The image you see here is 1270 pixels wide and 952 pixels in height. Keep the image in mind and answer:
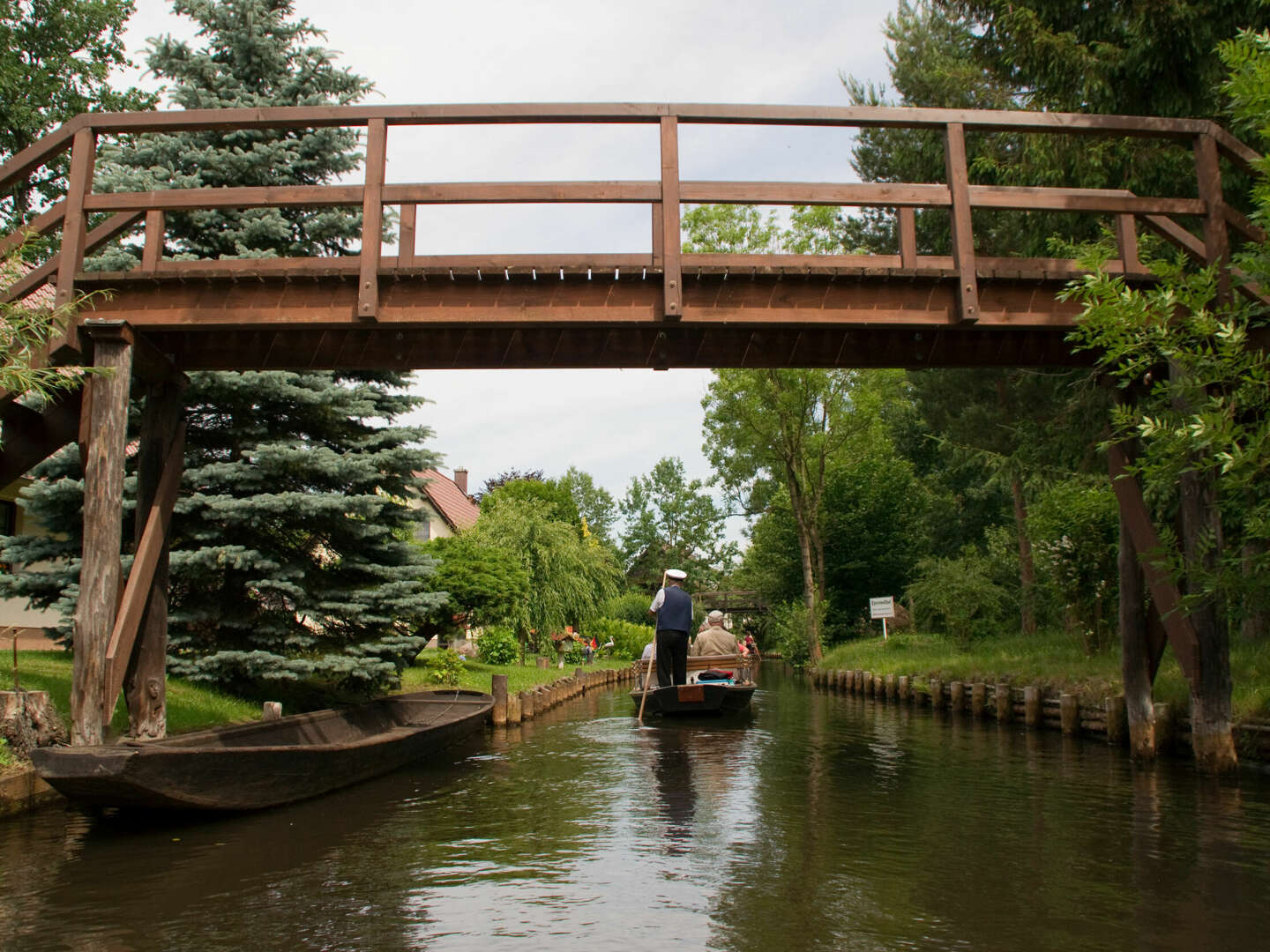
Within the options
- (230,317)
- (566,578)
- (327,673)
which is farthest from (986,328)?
(566,578)

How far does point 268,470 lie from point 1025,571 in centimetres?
1801

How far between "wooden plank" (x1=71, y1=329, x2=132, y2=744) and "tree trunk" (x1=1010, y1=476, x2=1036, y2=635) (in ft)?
60.0

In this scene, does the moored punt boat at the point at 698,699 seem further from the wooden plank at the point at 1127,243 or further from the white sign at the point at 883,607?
the white sign at the point at 883,607

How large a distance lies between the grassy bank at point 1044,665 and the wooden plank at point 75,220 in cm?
1233

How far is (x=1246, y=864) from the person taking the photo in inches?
264

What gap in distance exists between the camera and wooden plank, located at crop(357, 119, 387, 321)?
9469 millimetres

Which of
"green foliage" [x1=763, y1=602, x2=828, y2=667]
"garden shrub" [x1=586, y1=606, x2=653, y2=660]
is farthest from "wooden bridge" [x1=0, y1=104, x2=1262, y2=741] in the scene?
"garden shrub" [x1=586, y1=606, x2=653, y2=660]

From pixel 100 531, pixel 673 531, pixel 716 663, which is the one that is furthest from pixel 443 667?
pixel 673 531

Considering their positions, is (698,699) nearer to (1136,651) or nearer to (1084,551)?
(1136,651)

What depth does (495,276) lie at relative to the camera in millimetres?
9633

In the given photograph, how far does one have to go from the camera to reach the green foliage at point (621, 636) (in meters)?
43.5

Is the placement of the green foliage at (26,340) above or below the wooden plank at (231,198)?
below

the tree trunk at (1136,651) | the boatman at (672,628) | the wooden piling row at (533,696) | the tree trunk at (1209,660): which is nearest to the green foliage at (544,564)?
the wooden piling row at (533,696)

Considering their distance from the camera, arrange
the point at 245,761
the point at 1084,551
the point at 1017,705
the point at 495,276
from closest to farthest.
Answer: the point at 245,761 → the point at 495,276 → the point at 1017,705 → the point at 1084,551
